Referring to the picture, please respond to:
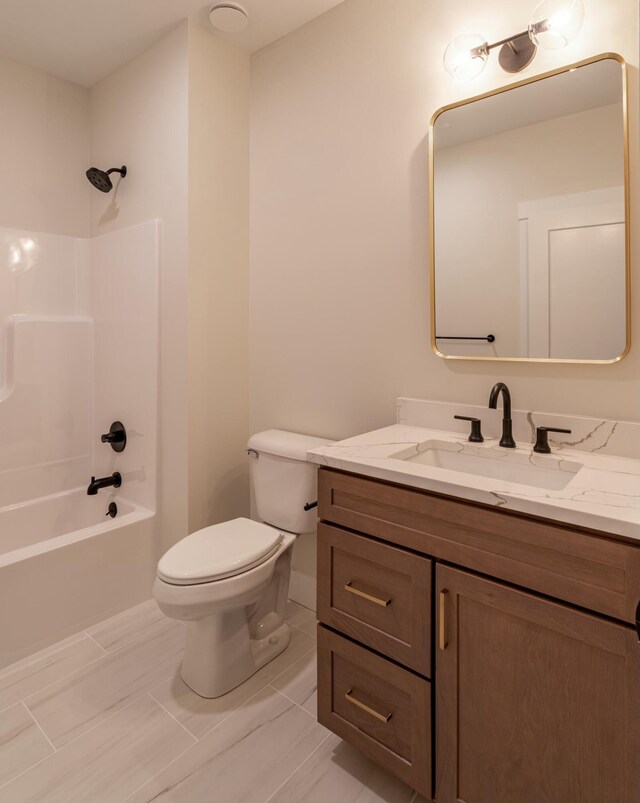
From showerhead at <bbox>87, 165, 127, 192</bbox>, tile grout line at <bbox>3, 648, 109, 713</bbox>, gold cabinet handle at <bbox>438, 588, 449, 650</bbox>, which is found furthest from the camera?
showerhead at <bbox>87, 165, 127, 192</bbox>

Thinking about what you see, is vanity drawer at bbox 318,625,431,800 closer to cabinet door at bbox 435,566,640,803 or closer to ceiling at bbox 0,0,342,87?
cabinet door at bbox 435,566,640,803

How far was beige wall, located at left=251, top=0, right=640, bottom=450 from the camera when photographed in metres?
1.47

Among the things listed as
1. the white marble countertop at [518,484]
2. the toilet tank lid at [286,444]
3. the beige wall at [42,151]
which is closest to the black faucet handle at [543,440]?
the white marble countertop at [518,484]

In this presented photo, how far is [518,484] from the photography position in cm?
115

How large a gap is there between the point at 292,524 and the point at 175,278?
3.92 feet

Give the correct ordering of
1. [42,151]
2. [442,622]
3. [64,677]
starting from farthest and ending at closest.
A: [42,151] → [64,677] → [442,622]

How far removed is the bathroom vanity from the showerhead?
1884mm

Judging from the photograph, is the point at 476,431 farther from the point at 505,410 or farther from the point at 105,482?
the point at 105,482

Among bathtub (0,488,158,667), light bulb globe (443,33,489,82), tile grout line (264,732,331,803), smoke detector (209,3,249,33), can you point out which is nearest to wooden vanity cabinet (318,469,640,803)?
tile grout line (264,732,331,803)

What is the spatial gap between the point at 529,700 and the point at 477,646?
0.44ft

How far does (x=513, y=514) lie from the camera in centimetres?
100

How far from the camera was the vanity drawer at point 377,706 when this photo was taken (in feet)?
3.82

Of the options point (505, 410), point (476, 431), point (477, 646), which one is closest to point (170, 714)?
point (477, 646)

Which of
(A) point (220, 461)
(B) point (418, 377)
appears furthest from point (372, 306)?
(A) point (220, 461)
